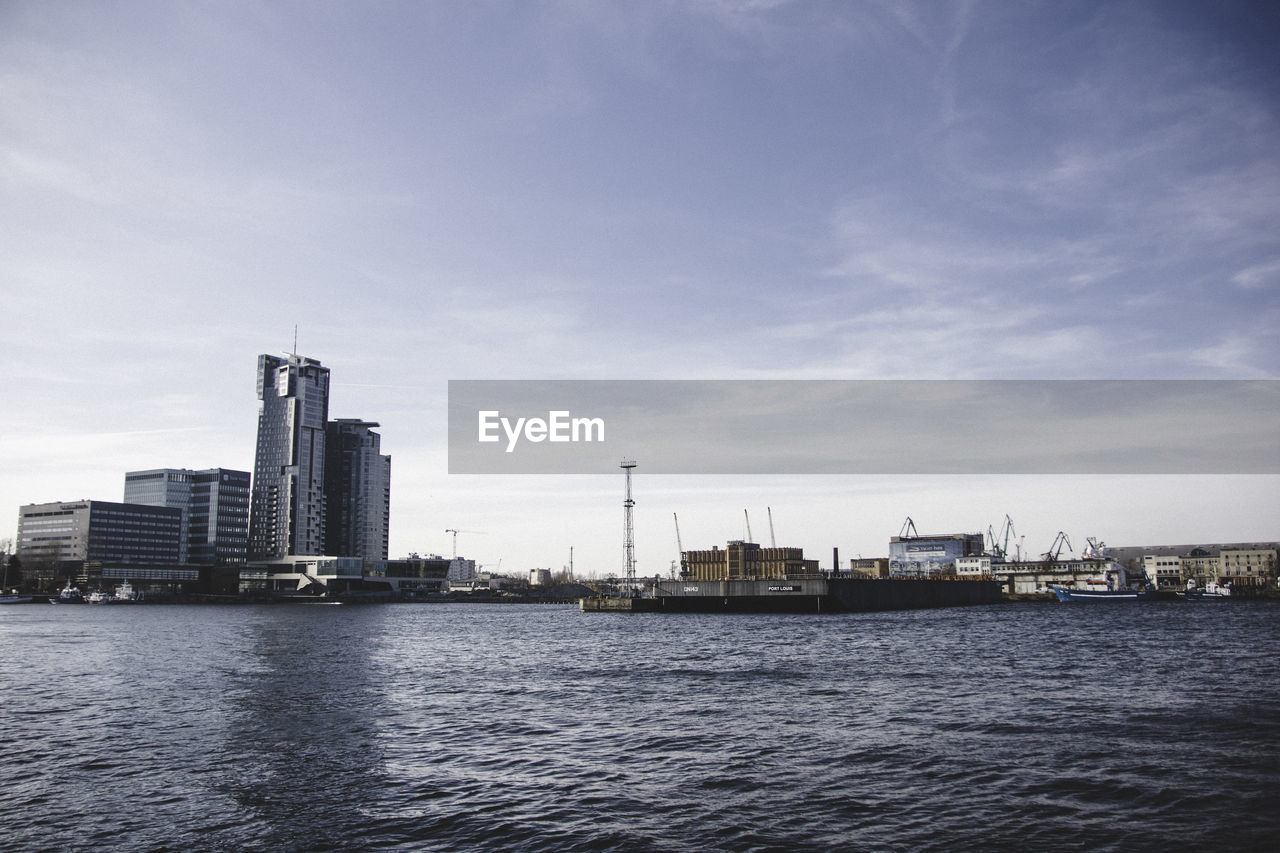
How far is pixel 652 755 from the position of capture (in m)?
33.7

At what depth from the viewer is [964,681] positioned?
5459 cm

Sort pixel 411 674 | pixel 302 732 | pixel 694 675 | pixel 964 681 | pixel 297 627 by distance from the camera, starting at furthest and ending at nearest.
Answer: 1. pixel 297 627
2. pixel 411 674
3. pixel 694 675
4. pixel 964 681
5. pixel 302 732

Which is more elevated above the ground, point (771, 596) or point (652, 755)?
point (652, 755)

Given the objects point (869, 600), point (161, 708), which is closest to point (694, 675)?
point (161, 708)

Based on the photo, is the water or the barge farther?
the barge

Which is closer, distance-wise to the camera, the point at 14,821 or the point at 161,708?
the point at 14,821

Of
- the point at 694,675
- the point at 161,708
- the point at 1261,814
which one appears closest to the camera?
the point at 1261,814

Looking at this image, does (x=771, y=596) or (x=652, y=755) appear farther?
(x=771, y=596)

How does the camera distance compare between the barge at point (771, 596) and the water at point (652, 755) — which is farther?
the barge at point (771, 596)

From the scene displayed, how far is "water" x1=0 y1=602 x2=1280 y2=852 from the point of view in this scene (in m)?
24.1

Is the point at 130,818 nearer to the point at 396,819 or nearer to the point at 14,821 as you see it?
the point at 14,821

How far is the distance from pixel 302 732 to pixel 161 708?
13045 millimetres

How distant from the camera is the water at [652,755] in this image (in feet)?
79.2

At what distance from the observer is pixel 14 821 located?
25.4 metres
